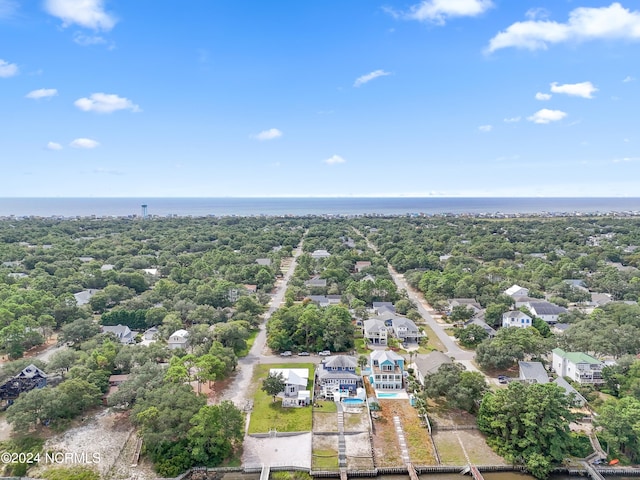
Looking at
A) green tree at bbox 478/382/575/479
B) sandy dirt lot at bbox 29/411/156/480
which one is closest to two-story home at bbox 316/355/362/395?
green tree at bbox 478/382/575/479

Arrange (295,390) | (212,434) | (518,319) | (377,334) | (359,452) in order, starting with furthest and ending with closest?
(518,319) < (377,334) < (295,390) < (359,452) < (212,434)

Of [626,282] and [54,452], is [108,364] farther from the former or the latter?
[626,282]

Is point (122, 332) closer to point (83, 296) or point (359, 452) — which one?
point (83, 296)

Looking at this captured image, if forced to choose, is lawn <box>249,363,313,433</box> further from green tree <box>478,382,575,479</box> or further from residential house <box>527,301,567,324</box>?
residential house <box>527,301,567,324</box>

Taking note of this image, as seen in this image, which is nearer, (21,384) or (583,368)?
(21,384)

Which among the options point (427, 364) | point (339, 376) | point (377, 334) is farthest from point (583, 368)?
point (339, 376)

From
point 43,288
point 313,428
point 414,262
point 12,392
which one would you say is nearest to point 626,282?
point 414,262
